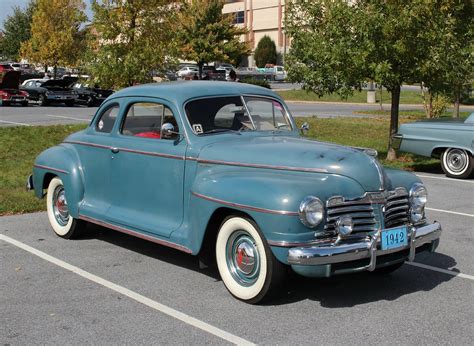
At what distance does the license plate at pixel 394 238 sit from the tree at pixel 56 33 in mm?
33653

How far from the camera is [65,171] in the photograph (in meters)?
7.17

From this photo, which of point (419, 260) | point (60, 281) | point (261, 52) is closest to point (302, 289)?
point (419, 260)

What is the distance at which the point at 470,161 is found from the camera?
38.2 ft

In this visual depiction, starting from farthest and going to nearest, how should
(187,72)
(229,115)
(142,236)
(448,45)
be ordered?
(187,72) → (448,45) → (229,115) → (142,236)

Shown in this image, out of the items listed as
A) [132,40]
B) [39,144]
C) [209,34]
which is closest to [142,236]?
[39,144]

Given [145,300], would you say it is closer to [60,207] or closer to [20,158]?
[60,207]

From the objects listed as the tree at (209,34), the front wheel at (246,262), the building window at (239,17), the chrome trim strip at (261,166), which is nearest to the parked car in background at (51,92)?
the tree at (209,34)

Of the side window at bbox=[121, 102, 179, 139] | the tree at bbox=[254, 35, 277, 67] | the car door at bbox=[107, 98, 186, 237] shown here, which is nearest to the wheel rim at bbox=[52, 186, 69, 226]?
the car door at bbox=[107, 98, 186, 237]

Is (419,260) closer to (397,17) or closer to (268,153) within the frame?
(268,153)

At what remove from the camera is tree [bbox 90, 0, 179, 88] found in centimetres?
1728

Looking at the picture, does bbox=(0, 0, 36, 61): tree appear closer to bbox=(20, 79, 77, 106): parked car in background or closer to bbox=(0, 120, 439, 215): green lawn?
bbox=(20, 79, 77, 106): parked car in background

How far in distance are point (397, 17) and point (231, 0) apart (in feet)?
252

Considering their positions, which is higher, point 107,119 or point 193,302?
point 107,119

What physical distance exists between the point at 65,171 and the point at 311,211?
11.3 ft
